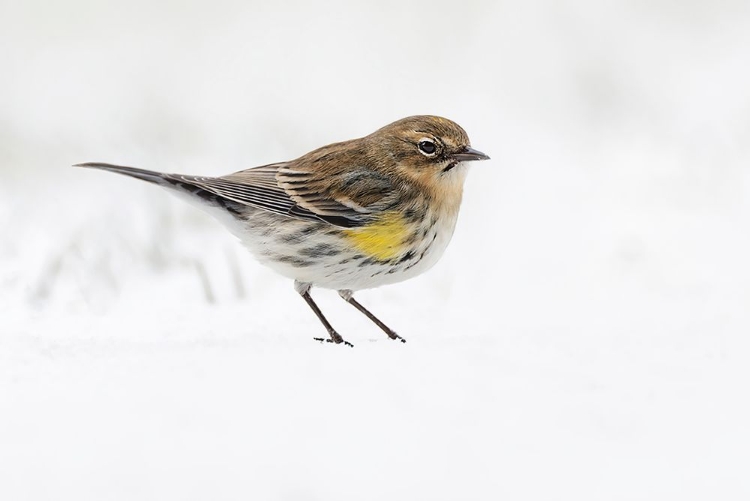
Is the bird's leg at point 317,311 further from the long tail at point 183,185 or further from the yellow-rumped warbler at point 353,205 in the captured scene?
the long tail at point 183,185

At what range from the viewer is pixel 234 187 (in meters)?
6.10

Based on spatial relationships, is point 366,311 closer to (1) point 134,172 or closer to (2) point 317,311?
(2) point 317,311

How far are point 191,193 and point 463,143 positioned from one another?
159cm

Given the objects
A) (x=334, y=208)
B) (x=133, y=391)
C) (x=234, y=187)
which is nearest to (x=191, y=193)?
(x=234, y=187)

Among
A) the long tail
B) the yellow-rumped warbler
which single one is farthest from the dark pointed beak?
the long tail

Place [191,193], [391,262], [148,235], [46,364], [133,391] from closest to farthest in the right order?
[133,391] < [46,364] < [391,262] < [191,193] < [148,235]

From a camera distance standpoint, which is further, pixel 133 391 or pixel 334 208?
pixel 334 208

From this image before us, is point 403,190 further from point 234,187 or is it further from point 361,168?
point 234,187

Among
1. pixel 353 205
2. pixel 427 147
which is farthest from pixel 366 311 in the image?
pixel 427 147

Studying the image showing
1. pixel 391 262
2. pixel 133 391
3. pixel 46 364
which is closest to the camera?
pixel 133 391

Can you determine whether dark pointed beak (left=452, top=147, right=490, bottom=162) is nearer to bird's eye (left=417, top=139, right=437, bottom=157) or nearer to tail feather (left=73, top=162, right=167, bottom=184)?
bird's eye (left=417, top=139, right=437, bottom=157)

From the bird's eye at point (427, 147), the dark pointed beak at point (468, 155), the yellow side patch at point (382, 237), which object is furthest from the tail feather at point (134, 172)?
the dark pointed beak at point (468, 155)

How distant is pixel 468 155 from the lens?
19.3 ft

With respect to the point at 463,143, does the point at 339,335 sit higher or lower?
lower
